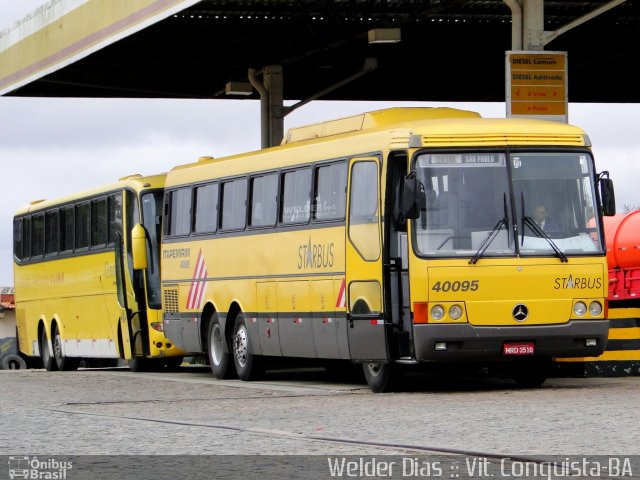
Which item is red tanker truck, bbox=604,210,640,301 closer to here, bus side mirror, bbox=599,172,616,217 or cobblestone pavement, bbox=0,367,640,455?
cobblestone pavement, bbox=0,367,640,455

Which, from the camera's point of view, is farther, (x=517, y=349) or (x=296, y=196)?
(x=296, y=196)

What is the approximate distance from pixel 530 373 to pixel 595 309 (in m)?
1.77

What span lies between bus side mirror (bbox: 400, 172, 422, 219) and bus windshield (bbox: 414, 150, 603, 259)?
0.20 metres

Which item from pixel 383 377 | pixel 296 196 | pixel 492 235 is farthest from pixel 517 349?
pixel 296 196

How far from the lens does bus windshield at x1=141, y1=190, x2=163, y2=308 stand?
95.0ft

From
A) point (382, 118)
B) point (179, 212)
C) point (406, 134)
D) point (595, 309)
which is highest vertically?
point (382, 118)

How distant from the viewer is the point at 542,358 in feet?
64.7

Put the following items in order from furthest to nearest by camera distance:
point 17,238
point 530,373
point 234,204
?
point 17,238 → point 234,204 → point 530,373

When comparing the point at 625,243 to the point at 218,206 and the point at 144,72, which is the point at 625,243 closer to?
the point at 218,206

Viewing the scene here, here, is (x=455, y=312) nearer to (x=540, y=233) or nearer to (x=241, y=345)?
(x=540, y=233)

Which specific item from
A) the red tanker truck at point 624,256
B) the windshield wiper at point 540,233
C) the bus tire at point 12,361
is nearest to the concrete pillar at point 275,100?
the red tanker truck at point 624,256

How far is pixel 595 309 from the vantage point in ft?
62.2

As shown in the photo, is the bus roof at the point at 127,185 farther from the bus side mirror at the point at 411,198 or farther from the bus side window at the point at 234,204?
the bus side mirror at the point at 411,198

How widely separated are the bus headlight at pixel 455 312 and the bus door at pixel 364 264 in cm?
90
